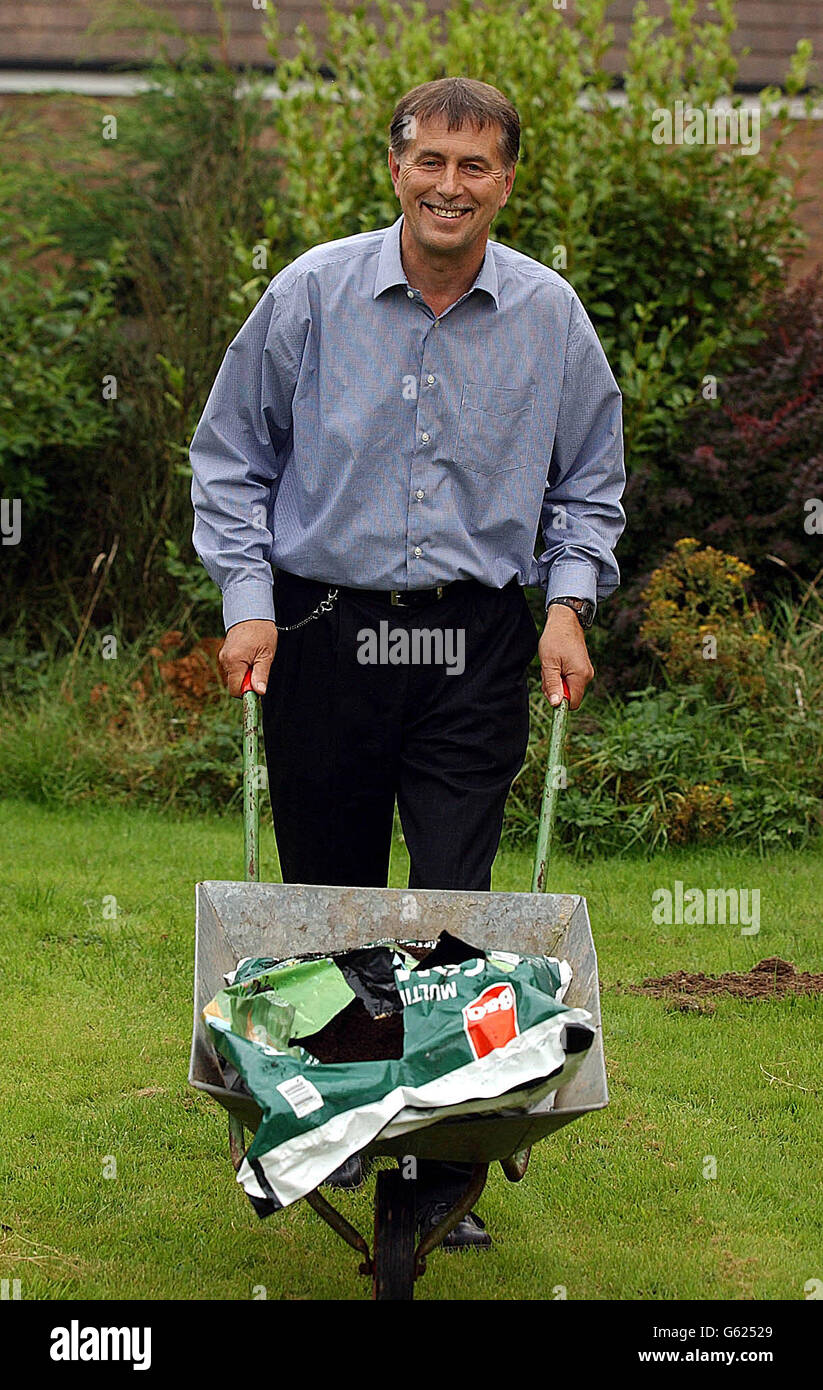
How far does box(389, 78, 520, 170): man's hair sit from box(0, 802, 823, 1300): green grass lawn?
2239 millimetres

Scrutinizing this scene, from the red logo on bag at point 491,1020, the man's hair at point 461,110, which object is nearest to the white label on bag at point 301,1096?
the red logo on bag at point 491,1020

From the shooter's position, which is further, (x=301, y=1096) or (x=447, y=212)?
(x=447, y=212)

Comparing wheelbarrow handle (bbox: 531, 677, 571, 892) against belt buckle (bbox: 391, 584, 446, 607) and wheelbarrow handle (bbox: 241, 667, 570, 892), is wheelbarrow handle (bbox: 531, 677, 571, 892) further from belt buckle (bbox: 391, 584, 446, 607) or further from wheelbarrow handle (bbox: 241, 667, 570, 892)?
belt buckle (bbox: 391, 584, 446, 607)

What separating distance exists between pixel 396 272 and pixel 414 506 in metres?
0.48

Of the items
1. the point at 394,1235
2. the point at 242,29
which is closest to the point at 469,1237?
the point at 394,1235

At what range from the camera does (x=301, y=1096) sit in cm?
244

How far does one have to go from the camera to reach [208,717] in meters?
7.23


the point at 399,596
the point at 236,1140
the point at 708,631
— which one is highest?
the point at 399,596

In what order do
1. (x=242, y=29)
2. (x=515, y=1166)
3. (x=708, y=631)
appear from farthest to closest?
(x=242, y=29), (x=708, y=631), (x=515, y=1166)

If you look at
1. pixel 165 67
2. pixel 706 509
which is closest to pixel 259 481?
pixel 706 509

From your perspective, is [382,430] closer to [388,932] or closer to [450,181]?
[450,181]

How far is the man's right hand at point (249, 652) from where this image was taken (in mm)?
3301

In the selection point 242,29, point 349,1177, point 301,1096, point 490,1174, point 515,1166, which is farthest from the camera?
point 242,29
